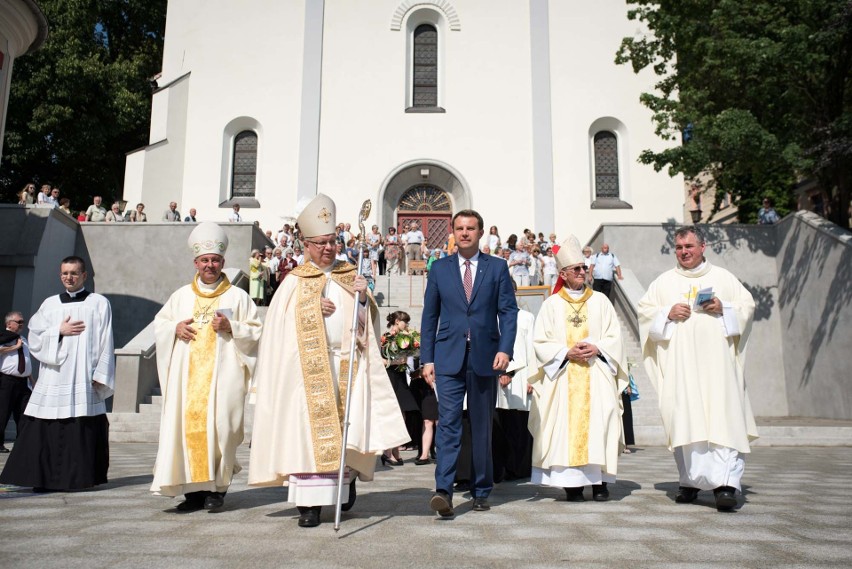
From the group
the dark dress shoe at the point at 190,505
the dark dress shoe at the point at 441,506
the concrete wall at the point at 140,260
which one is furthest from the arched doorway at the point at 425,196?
the dark dress shoe at the point at 441,506

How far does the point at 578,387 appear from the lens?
20.6ft

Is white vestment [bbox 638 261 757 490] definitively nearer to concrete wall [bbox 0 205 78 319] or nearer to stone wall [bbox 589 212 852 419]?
stone wall [bbox 589 212 852 419]

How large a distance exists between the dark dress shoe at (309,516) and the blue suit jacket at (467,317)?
1.35 metres

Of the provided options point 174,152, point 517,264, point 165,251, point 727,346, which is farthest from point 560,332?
point 174,152

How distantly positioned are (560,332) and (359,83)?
20.6 meters

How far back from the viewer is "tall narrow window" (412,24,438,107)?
84.8 ft

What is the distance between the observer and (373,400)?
5246mm

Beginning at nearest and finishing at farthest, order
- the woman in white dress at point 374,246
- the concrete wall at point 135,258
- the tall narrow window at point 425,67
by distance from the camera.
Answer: the concrete wall at point 135,258 < the woman in white dress at point 374,246 < the tall narrow window at point 425,67

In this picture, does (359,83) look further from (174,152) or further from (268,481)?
(268,481)

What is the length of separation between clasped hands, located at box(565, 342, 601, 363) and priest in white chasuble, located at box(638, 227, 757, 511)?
Result: 54cm

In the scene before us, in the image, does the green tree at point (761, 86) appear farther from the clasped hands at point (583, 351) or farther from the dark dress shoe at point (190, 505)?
the dark dress shoe at point (190, 505)

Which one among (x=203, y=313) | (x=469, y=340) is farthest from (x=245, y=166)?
(x=469, y=340)

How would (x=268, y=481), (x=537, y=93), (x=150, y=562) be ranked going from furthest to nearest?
1. (x=537, y=93)
2. (x=268, y=481)
3. (x=150, y=562)

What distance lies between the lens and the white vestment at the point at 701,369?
5.69 metres
